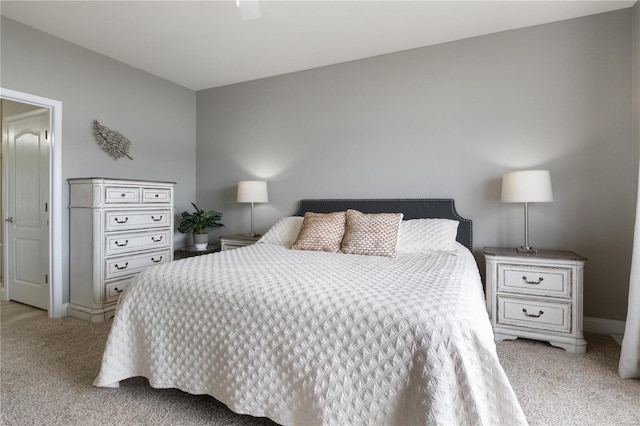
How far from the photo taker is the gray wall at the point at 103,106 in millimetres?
2977

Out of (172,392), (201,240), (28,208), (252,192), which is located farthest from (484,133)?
(28,208)

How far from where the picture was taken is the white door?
10.9 feet

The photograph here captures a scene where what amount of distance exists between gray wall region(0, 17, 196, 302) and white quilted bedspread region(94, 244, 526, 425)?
7.05ft

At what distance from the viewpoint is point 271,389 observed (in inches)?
59.1

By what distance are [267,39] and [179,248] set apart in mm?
2803

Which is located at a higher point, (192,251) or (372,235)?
(372,235)

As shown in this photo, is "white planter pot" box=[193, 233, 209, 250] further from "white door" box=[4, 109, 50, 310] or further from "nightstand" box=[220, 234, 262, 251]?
"white door" box=[4, 109, 50, 310]

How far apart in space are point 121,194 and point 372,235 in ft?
7.95

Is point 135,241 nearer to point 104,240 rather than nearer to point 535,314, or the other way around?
point 104,240

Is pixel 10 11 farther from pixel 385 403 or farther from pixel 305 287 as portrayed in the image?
pixel 385 403

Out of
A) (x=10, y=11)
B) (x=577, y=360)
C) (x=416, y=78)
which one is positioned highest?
(x=10, y=11)

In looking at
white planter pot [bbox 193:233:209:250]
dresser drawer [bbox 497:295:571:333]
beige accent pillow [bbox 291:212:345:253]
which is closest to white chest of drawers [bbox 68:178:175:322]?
white planter pot [bbox 193:233:209:250]

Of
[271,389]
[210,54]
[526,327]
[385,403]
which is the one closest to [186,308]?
[271,389]

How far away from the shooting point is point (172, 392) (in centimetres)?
195
